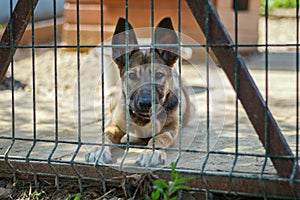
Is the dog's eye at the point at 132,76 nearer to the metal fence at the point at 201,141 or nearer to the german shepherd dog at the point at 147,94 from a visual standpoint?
the german shepherd dog at the point at 147,94

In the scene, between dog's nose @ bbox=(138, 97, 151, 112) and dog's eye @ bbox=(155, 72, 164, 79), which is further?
dog's eye @ bbox=(155, 72, 164, 79)

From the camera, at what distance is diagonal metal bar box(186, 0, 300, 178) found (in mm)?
2771

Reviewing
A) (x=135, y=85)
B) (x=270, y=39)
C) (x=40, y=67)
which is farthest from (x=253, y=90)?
(x=270, y=39)

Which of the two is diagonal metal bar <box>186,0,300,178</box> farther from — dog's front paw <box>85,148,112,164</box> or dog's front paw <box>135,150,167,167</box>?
dog's front paw <box>85,148,112,164</box>

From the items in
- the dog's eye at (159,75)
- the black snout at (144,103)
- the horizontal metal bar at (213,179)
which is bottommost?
the horizontal metal bar at (213,179)

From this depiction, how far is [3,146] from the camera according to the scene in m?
3.92

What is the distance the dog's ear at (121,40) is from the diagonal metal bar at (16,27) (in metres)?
0.59

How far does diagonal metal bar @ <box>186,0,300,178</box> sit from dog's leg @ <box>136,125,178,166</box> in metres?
0.62

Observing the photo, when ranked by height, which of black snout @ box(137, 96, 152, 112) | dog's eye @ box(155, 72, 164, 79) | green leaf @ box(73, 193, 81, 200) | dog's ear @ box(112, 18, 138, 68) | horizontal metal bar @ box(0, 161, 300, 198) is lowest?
green leaf @ box(73, 193, 81, 200)

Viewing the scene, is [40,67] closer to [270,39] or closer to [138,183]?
[138,183]

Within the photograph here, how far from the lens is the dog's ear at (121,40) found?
11.9ft

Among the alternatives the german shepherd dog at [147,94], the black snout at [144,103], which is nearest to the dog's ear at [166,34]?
the german shepherd dog at [147,94]

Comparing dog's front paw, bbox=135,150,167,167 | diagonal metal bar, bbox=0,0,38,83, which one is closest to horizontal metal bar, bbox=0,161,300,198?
dog's front paw, bbox=135,150,167,167

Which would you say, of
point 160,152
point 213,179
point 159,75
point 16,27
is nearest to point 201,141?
point 159,75
